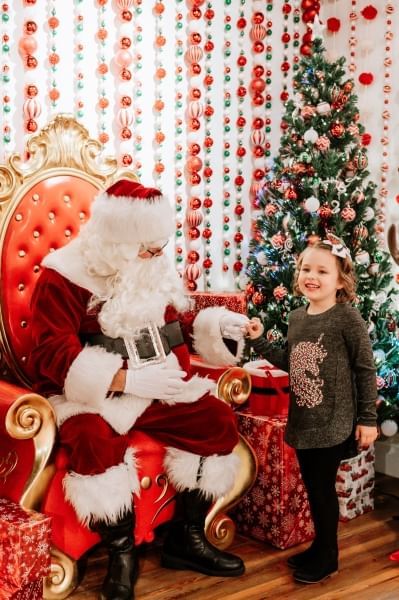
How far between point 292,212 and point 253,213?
0.78 meters

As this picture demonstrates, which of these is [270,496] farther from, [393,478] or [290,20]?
[290,20]

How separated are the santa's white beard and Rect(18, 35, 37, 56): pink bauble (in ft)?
3.80

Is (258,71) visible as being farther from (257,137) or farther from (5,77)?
(5,77)

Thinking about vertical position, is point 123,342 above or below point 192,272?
below

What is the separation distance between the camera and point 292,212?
3314 mm

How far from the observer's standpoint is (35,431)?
223 centimetres

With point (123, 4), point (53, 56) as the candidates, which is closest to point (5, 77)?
point (53, 56)

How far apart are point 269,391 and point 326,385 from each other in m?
0.56

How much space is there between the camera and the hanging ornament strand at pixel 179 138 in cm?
367

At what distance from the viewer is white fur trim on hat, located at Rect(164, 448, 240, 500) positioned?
2.49m

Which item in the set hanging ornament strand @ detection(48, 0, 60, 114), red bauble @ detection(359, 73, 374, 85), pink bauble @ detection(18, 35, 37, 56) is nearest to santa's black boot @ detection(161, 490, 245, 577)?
hanging ornament strand @ detection(48, 0, 60, 114)

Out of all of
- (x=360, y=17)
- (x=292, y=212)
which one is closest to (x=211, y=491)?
(x=292, y=212)

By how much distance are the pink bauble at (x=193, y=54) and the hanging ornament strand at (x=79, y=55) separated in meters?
0.60

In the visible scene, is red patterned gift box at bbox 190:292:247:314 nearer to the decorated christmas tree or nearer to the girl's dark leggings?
the decorated christmas tree
